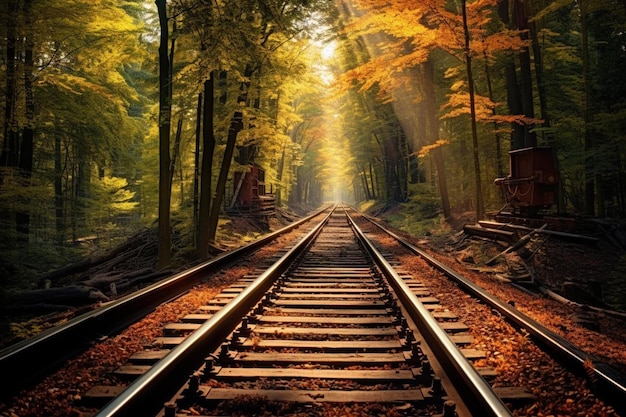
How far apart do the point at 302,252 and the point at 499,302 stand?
652 centimetres

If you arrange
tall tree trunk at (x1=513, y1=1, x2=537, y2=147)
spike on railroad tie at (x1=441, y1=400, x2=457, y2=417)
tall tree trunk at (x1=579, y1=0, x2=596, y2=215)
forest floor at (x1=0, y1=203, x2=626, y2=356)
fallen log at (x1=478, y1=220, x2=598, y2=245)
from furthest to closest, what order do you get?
tall tree trunk at (x1=513, y1=1, x2=537, y2=147) < tall tree trunk at (x1=579, y1=0, x2=596, y2=215) < fallen log at (x1=478, y1=220, x2=598, y2=245) < forest floor at (x1=0, y1=203, x2=626, y2=356) < spike on railroad tie at (x1=441, y1=400, x2=457, y2=417)

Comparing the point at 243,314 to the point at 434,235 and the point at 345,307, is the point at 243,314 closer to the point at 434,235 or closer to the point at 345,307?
the point at 345,307

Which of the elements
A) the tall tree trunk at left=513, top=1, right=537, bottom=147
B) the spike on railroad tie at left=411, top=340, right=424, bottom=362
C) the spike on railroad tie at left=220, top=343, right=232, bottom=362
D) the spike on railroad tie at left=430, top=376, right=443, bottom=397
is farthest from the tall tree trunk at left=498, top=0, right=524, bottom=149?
the spike on railroad tie at left=220, top=343, right=232, bottom=362

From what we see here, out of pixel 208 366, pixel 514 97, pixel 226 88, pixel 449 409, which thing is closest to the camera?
pixel 449 409

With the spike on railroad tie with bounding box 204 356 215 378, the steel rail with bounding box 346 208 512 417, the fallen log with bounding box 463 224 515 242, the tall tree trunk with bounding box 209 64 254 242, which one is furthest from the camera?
the tall tree trunk with bounding box 209 64 254 242

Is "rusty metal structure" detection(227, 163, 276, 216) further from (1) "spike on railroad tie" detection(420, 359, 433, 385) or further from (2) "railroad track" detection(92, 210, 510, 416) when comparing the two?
(1) "spike on railroad tie" detection(420, 359, 433, 385)

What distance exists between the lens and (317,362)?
144 inches

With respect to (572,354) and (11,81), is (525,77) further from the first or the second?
(11,81)

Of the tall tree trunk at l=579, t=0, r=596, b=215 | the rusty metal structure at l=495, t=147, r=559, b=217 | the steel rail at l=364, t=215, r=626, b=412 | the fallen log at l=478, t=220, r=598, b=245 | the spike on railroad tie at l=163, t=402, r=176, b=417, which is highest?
the tall tree trunk at l=579, t=0, r=596, b=215

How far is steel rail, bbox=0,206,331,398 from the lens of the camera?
10.1 ft

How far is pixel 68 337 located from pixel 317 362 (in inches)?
94.0

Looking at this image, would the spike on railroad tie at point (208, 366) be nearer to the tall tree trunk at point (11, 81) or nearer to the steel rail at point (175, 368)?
the steel rail at point (175, 368)

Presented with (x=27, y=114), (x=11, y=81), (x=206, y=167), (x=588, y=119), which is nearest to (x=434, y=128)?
(x=588, y=119)

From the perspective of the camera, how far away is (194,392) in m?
2.97
